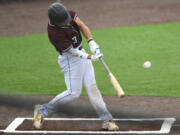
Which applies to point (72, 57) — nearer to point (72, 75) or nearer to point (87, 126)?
point (72, 75)

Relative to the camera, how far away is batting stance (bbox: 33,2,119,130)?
637 cm

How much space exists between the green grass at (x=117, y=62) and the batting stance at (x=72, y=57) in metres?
2.05

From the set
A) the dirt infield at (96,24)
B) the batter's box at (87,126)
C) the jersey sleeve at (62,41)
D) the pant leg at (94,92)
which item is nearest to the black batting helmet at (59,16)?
the jersey sleeve at (62,41)

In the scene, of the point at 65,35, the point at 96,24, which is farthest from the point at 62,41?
the point at 96,24

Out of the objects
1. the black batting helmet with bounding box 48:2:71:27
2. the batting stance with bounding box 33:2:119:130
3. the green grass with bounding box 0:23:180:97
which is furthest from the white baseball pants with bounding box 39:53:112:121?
the green grass with bounding box 0:23:180:97

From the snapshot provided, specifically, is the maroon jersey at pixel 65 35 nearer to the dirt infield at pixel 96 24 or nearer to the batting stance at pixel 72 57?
the batting stance at pixel 72 57

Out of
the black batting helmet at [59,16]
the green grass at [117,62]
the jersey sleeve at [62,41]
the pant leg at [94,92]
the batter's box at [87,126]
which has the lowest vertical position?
the batter's box at [87,126]

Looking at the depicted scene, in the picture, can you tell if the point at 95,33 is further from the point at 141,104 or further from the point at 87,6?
the point at 141,104

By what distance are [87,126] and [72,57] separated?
1074 mm

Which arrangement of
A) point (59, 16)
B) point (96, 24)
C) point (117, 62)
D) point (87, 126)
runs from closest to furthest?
point (59, 16) < point (87, 126) < point (117, 62) < point (96, 24)

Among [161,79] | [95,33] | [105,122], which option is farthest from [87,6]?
[105,122]

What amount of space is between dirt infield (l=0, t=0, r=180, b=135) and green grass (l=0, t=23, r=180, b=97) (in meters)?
0.62

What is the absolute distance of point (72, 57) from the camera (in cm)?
660

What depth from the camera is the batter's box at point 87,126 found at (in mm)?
6613
